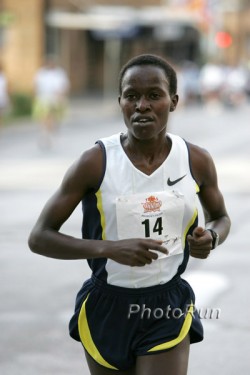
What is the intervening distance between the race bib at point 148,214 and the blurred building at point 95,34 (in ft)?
88.2

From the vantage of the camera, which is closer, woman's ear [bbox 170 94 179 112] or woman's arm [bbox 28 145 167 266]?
woman's arm [bbox 28 145 167 266]

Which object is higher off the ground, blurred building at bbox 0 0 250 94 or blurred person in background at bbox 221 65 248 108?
blurred building at bbox 0 0 250 94

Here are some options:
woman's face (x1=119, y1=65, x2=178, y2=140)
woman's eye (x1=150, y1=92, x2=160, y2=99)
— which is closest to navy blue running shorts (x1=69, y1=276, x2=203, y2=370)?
woman's face (x1=119, y1=65, x2=178, y2=140)

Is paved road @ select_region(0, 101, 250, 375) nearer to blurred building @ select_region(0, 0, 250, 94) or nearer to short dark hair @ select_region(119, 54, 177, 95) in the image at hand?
short dark hair @ select_region(119, 54, 177, 95)

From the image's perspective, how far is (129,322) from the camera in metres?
3.69

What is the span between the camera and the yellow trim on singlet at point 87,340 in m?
3.71

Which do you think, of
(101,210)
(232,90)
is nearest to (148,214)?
(101,210)

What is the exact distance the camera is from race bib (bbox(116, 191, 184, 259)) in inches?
143

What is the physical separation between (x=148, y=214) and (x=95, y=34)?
41.8m

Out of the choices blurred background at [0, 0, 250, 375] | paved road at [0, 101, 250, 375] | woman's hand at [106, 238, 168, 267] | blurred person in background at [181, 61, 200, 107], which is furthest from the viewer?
blurred person in background at [181, 61, 200, 107]

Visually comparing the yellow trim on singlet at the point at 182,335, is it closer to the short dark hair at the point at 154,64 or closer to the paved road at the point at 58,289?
the short dark hair at the point at 154,64

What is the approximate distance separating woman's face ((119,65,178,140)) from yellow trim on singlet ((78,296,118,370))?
0.74m

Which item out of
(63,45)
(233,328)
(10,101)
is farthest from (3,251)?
(63,45)

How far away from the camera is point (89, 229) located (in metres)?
3.76
